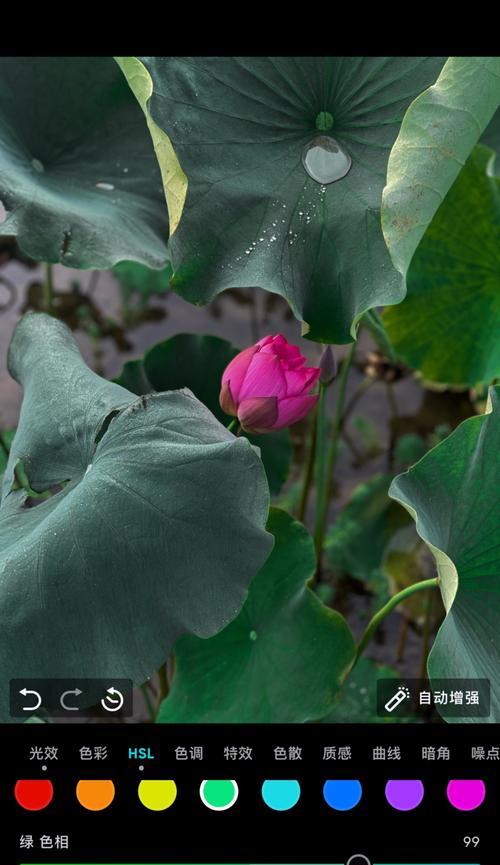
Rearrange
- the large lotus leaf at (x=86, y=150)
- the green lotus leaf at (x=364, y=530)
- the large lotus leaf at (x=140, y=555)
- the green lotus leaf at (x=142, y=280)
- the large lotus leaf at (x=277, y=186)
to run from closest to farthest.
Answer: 1. the large lotus leaf at (x=140, y=555)
2. the large lotus leaf at (x=277, y=186)
3. the large lotus leaf at (x=86, y=150)
4. the green lotus leaf at (x=364, y=530)
5. the green lotus leaf at (x=142, y=280)

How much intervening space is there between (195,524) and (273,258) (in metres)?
0.21

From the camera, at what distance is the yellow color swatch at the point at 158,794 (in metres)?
0.52

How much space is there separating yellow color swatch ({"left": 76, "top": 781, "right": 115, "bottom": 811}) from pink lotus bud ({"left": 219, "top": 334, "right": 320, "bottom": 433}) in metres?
0.24

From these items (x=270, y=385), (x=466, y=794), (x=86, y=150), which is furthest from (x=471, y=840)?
(x=86, y=150)

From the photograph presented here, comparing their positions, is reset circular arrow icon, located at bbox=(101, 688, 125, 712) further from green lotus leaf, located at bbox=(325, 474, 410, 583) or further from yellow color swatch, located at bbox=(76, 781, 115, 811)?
green lotus leaf, located at bbox=(325, 474, 410, 583)

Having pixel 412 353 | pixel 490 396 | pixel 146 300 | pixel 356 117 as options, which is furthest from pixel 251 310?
pixel 490 396

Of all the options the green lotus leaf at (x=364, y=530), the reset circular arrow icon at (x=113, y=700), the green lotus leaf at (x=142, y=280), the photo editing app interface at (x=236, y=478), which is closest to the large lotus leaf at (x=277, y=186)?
the photo editing app interface at (x=236, y=478)

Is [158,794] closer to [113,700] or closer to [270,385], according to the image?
[113,700]

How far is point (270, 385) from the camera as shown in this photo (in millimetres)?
596

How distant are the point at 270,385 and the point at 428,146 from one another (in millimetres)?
174

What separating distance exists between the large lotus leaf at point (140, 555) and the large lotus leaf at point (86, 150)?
0.80 ft

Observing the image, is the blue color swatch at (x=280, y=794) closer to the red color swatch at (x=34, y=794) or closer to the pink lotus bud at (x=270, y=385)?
the red color swatch at (x=34, y=794)

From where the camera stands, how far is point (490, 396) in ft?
1.89

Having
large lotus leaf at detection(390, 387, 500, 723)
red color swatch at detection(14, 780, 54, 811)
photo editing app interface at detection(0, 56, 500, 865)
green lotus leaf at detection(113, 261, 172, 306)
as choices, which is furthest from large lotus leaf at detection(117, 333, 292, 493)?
green lotus leaf at detection(113, 261, 172, 306)
